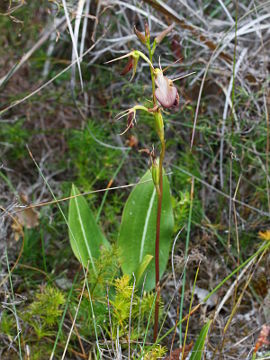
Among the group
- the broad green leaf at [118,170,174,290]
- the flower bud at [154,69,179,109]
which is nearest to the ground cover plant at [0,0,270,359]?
the broad green leaf at [118,170,174,290]

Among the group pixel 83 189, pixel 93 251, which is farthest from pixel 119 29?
pixel 93 251

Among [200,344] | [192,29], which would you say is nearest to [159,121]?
[200,344]

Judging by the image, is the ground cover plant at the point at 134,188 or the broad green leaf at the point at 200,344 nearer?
the broad green leaf at the point at 200,344

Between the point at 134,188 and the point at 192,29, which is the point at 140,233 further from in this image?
the point at 192,29

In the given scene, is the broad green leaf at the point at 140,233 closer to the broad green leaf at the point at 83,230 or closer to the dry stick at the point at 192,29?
the broad green leaf at the point at 83,230

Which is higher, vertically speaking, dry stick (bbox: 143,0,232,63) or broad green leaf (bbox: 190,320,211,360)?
dry stick (bbox: 143,0,232,63)

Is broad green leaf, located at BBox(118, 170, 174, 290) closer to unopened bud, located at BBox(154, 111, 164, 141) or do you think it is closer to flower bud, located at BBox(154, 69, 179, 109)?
unopened bud, located at BBox(154, 111, 164, 141)

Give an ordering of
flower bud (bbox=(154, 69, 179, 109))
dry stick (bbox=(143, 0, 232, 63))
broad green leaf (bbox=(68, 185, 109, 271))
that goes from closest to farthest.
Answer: flower bud (bbox=(154, 69, 179, 109))
broad green leaf (bbox=(68, 185, 109, 271))
dry stick (bbox=(143, 0, 232, 63))

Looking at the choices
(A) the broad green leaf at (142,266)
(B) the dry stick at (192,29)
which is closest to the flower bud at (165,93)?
(A) the broad green leaf at (142,266)
